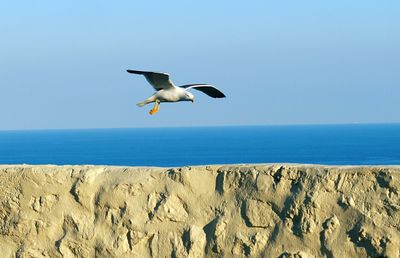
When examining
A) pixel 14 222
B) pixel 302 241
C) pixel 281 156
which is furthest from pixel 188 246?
pixel 281 156

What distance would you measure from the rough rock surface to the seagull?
3329 mm

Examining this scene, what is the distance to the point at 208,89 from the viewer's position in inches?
671

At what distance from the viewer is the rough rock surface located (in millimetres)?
11094

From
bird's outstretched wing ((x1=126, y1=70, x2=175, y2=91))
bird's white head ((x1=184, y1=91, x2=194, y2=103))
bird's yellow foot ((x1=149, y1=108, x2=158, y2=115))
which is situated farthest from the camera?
bird's white head ((x1=184, y1=91, x2=194, y2=103))

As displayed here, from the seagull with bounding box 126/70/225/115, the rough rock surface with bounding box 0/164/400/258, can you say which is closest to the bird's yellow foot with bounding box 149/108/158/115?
the seagull with bounding box 126/70/225/115

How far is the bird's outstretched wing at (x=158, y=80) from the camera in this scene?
50.8 feet

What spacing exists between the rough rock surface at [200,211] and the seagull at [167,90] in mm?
3329

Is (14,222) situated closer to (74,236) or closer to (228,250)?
(74,236)

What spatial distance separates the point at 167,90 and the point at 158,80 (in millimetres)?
485

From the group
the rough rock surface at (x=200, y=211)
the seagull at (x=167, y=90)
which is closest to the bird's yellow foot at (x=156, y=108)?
the seagull at (x=167, y=90)

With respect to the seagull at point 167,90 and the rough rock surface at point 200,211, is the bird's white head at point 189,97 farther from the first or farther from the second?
the rough rock surface at point 200,211

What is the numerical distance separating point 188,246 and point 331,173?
1723 mm

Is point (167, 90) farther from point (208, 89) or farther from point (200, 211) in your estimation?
point (200, 211)

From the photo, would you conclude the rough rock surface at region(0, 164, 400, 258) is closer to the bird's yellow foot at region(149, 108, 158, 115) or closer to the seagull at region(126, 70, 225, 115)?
the seagull at region(126, 70, 225, 115)
